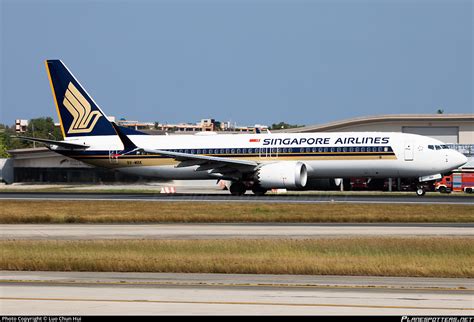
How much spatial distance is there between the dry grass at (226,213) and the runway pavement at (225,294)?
17871 millimetres

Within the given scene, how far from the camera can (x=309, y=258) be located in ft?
80.4

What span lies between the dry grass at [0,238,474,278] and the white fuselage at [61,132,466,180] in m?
27.1

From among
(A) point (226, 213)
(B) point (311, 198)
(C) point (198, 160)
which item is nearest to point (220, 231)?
(A) point (226, 213)

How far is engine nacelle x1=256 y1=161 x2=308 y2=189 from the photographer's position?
5528 cm

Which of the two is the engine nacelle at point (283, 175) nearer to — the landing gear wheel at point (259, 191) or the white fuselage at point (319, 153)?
the white fuselage at point (319, 153)

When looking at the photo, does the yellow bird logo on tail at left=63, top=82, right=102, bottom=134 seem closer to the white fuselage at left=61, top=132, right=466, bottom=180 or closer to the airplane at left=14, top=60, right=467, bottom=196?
the airplane at left=14, top=60, right=467, bottom=196

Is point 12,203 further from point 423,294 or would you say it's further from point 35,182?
point 35,182

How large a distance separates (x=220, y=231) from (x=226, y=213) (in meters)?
8.78

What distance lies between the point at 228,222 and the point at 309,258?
14.7 m

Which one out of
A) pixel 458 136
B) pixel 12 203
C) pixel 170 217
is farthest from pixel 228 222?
pixel 458 136

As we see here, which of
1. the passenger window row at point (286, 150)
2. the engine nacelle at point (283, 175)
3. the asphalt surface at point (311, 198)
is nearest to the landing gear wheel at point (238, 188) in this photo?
the asphalt surface at point (311, 198)

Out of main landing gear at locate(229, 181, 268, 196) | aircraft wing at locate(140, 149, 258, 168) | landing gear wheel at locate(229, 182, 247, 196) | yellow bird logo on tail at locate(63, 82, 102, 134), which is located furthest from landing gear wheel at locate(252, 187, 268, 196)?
yellow bird logo on tail at locate(63, 82, 102, 134)

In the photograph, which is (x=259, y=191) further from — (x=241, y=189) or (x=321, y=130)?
(x=321, y=130)

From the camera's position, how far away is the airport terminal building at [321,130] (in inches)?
3649
